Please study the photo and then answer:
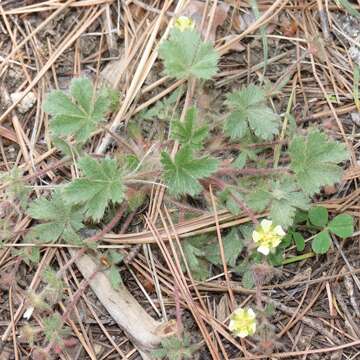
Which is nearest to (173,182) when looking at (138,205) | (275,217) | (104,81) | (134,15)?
(138,205)

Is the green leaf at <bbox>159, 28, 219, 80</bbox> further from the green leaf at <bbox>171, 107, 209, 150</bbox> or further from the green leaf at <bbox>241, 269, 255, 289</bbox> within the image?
the green leaf at <bbox>241, 269, 255, 289</bbox>

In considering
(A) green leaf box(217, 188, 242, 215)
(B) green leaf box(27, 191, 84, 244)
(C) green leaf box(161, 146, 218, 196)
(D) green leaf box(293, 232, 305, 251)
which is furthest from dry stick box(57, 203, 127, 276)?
(D) green leaf box(293, 232, 305, 251)

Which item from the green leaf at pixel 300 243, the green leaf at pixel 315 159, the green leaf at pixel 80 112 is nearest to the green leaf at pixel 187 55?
the green leaf at pixel 80 112

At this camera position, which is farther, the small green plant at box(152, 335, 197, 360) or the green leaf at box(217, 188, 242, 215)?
the green leaf at box(217, 188, 242, 215)

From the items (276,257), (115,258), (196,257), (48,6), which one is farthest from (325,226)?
(48,6)

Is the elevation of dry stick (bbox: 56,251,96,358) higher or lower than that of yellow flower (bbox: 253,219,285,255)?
lower

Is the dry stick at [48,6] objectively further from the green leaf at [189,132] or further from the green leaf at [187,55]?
the green leaf at [189,132]
